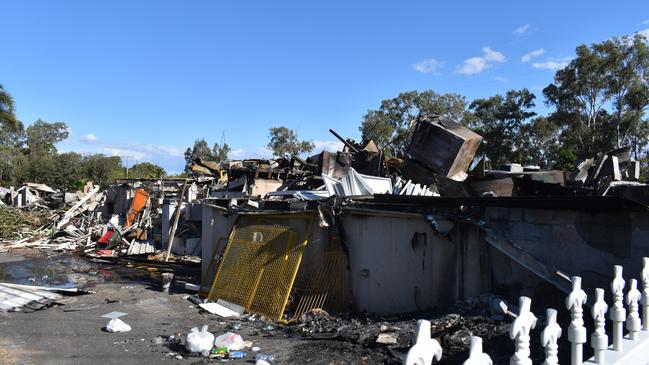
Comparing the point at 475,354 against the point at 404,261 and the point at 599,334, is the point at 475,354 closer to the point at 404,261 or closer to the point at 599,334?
the point at 599,334

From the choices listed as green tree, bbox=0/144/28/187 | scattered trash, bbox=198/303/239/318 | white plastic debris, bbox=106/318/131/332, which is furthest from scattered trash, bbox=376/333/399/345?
green tree, bbox=0/144/28/187

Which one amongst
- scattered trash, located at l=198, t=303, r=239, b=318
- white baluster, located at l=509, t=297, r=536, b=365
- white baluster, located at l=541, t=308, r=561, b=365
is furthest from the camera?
scattered trash, located at l=198, t=303, r=239, b=318

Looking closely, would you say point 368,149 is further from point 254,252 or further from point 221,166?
point 221,166

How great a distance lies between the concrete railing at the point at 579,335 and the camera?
2.08m

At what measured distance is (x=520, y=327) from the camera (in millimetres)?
2477

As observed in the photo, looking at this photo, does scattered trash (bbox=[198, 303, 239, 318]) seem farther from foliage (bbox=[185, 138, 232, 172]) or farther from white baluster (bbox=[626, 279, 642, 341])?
foliage (bbox=[185, 138, 232, 172])

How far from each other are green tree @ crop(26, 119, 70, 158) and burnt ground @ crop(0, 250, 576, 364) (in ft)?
186

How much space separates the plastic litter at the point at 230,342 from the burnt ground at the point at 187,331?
14 centimetres

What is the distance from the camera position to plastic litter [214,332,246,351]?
19.0 ft

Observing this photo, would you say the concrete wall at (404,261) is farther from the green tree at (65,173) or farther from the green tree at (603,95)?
the green tree at (65,173)

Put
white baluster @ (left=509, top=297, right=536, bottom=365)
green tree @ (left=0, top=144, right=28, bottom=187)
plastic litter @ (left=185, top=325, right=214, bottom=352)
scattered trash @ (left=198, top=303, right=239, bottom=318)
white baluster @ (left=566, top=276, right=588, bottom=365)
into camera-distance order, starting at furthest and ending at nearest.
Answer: green tree @ (left=0, top=144, right=28, bottom=187) → scattered trash @ (left=198, top=303, right=239, bottom=318) → plastic litter @ (left=185, top=325, right=214, bottom=352) → white baluster @ (left=566, top=276, right=588, bottom=365) → white baluster @ (left=509, top=297, right=536, bottom=365)

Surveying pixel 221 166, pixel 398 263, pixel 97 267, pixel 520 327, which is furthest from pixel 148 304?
pixel 221 166

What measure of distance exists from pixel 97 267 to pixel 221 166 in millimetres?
6501

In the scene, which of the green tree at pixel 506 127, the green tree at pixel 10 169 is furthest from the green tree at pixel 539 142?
the green tree at pixel 10 169
